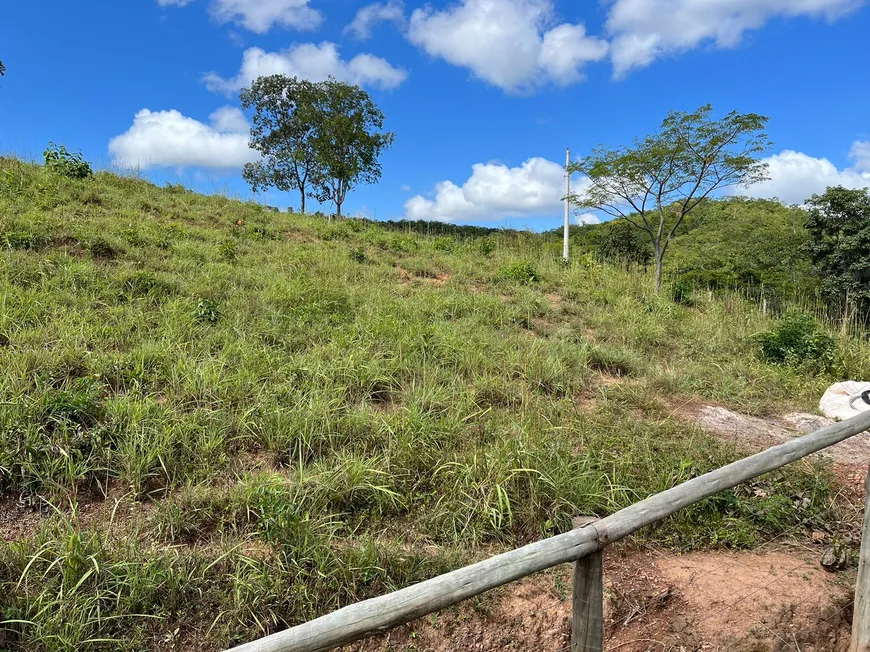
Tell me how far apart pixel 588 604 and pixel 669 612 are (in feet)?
3.19

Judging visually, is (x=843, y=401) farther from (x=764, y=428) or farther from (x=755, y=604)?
(x=755, y=604)

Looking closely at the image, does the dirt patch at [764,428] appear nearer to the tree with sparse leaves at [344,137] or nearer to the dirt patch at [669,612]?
the dirt patch at [669,612]

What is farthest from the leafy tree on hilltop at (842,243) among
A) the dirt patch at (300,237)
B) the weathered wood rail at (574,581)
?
the weathered wood rail at (574,581)

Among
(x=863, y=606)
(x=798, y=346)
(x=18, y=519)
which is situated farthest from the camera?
(x=798, y=346)

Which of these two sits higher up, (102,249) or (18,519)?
(102,249)

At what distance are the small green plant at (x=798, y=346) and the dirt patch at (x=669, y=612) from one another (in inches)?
155

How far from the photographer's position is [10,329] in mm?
3639

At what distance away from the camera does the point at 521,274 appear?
26.7ft

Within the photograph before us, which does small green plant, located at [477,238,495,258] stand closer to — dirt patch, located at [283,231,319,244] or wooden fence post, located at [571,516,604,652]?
dirt patch, located at [283,231,319,244]

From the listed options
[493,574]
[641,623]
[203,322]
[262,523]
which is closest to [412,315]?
[203,322]

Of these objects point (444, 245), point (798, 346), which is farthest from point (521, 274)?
point (798, 346)

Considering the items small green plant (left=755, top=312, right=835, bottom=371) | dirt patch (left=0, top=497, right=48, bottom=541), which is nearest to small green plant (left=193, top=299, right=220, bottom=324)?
dirt patch (left=0, top=497, right=48, bottom=541)

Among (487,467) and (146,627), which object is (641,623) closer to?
(487,467)

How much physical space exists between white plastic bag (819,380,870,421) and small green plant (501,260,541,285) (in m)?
4.24
